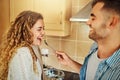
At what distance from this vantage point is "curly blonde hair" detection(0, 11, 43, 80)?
150 cm

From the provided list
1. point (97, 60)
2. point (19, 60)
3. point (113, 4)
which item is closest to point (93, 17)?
point (113, 4)

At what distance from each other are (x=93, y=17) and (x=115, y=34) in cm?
17

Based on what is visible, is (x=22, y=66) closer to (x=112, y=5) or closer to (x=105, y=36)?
(x=105, y=36)

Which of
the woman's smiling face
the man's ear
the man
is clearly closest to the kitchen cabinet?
the woman's smiling face

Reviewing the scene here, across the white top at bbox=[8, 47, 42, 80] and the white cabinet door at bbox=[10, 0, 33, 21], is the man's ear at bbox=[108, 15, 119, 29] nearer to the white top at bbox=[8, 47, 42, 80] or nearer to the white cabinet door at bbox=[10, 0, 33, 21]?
the white top at bbox=[8, 47, 42, 80]

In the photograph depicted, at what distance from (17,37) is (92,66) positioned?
51 cm

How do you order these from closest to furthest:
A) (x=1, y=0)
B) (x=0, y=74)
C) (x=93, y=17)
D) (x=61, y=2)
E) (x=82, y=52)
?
(x=93, y=17), (x=0, y=74), (x=61, y=2), (x=82, y=52), (x=1, y=0)

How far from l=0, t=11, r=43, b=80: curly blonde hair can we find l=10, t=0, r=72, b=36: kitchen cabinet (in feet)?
1.36

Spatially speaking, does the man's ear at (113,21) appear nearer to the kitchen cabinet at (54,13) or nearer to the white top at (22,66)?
the white top at (22,66)

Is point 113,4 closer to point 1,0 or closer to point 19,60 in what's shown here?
point 19,60

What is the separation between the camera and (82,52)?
223 centimetres

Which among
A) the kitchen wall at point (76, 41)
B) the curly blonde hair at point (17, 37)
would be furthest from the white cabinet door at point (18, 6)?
the curly blonde hair at point (17, 37)

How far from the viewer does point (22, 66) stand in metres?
1.41

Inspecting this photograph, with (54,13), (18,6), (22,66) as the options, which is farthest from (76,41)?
(22,66)
